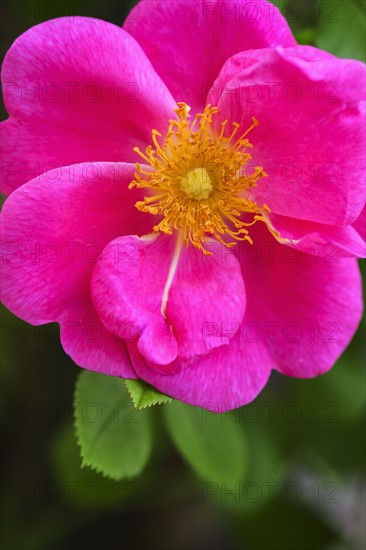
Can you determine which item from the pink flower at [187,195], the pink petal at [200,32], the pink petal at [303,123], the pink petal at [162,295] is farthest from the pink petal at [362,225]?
the pink petal at [200,32]

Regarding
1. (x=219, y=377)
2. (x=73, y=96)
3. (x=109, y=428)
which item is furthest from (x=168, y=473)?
(x=73, y=96)

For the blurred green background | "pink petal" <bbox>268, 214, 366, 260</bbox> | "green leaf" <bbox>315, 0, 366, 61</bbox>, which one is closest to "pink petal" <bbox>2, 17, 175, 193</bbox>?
"pink petal" <bbox>268, 214, 366, 260</bbox>

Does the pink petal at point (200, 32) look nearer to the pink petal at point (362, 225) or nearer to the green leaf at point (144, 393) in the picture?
the pink petal at point (362, 225)

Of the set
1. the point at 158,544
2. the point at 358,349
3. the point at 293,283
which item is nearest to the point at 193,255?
the point at 293,283

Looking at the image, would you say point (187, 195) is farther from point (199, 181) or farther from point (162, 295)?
point (162, 295)

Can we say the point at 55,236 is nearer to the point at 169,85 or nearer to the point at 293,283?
the point at 169,85

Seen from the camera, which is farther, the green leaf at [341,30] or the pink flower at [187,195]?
the green leaf at [341,30]
